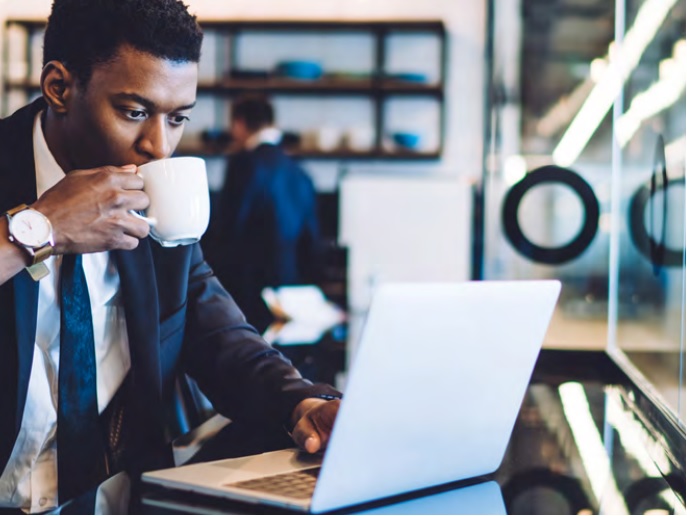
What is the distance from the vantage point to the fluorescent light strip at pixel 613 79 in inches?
100

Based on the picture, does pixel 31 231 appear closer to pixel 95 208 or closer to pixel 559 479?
pixel 95 208

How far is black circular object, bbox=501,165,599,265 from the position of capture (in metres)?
2.13

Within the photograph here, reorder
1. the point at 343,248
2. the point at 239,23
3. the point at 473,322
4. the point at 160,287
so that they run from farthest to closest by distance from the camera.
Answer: the point at 239,23, the point at 343,248, the point at 160,287, the point at 473,322

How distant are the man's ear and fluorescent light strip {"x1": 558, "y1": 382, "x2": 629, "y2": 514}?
86cm

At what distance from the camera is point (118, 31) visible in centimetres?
115

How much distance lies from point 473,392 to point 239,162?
3.47 meters

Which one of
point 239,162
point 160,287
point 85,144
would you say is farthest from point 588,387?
point 239,162

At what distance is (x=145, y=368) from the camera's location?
3.99 feet

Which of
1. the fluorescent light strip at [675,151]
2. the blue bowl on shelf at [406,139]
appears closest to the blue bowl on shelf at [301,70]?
the blue bowl on shelf at [406,139]

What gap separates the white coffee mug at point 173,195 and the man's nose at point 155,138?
0.42 feet

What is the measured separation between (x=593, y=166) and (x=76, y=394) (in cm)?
385

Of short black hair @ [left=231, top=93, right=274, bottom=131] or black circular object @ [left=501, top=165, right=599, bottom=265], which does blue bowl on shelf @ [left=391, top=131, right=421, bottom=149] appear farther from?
black circular object @ [left=501, top=165, right=599, bottom=265]

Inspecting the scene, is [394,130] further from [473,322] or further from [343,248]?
[473,322]

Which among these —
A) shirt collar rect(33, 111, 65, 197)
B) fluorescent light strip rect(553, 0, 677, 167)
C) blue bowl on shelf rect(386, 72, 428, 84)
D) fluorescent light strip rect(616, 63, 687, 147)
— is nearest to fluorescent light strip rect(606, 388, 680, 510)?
shirt collar rect(33, 111, 65, 197)
